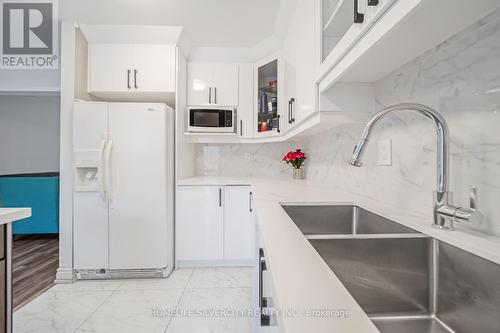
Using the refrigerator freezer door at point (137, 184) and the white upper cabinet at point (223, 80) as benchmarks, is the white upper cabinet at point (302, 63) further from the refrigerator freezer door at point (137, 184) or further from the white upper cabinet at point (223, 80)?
the refrigerator freezer door at point (137, 184)

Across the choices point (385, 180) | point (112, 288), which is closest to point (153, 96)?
point (112, 288)

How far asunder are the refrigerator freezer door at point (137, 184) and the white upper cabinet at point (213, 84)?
22.7 inches

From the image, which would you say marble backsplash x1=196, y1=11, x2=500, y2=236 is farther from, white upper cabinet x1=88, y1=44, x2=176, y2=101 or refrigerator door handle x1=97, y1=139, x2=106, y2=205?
refrigerator door handle x1=97, y1=139, x2=106, y2=205

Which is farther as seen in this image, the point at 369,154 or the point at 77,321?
the point at 77,321

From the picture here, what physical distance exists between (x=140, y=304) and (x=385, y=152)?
6.60 feet

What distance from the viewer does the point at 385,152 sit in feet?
3.94

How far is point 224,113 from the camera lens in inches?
103

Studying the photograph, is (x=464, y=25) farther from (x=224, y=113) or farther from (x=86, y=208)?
(x=86, y=208)

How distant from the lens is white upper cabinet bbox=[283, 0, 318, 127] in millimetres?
1279

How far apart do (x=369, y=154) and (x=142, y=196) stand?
6.24ft

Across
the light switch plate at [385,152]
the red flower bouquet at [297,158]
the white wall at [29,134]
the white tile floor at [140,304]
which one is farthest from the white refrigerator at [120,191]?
the white wall at [29,134]

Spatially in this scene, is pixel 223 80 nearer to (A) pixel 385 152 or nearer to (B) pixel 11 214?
(A) pixel 385 152

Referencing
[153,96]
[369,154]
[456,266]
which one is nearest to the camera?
[456,266]

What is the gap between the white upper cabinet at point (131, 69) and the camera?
7.63 ft
